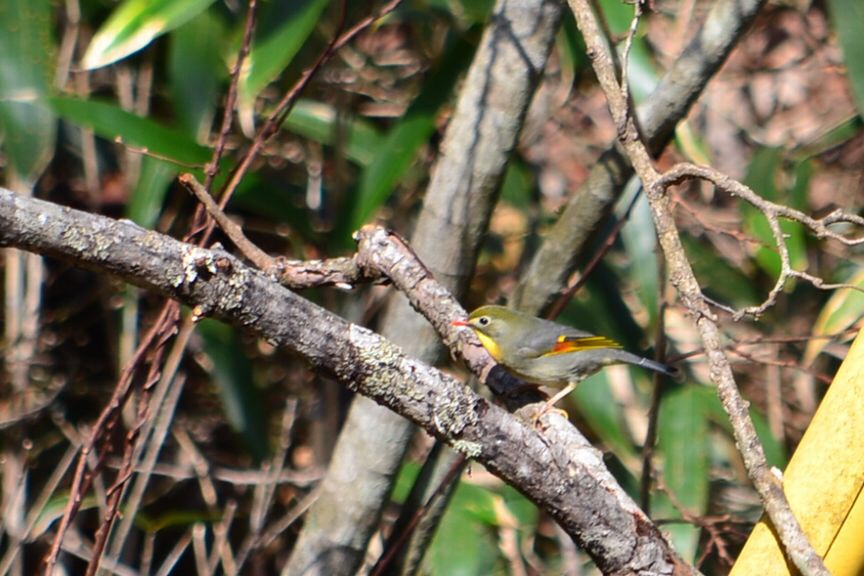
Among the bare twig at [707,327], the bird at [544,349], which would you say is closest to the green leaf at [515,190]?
the bird at [544,349]

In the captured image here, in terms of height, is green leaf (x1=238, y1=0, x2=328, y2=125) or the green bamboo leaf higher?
the green bamboo leaf

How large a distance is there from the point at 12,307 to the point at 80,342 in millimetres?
660

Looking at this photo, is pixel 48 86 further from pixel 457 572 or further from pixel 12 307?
pixel 457 572

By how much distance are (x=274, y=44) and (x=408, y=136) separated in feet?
2.06

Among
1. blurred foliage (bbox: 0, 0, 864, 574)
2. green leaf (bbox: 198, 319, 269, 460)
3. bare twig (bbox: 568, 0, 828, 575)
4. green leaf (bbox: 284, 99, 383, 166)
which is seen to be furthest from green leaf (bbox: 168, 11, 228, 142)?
bare twig (bbox: 568, 0, 828, 575)

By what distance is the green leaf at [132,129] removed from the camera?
3.44m

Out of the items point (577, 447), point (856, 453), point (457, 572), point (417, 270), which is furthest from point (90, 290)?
point (856, 453)

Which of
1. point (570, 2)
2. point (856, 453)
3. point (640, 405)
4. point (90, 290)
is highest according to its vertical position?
point (570, 2)

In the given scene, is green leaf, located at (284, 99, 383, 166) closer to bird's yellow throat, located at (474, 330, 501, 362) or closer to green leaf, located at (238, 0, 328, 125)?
green leaf, located at (238, 0, 328, 125)

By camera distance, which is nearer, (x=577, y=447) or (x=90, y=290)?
(x=577, y=447)

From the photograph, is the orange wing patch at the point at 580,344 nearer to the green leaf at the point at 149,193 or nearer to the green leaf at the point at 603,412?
the green leaf at the point at 603,412

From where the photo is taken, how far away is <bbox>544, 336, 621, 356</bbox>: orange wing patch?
10.9 ft

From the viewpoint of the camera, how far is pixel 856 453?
5.94 feet

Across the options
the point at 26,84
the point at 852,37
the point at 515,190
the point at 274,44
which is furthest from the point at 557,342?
the point at 26,84
